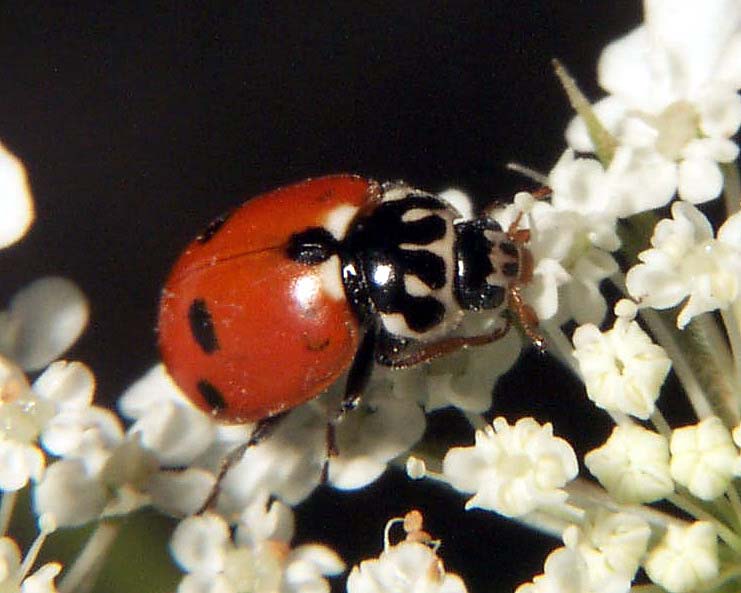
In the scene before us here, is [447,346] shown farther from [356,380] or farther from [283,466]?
[283,466]

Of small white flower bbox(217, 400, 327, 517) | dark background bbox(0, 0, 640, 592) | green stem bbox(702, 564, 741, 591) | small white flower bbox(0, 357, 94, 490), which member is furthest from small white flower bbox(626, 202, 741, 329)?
dark background bbox(0, 0, 640, 592)

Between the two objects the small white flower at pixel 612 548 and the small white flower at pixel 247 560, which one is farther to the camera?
the small white flower at pixel 247 560

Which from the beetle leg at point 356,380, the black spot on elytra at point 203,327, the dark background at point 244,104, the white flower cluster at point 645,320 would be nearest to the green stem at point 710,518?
the white flower cluster at point 645,320

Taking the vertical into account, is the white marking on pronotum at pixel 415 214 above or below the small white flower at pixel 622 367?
above

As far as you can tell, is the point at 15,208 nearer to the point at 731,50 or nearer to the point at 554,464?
the point at 554,464

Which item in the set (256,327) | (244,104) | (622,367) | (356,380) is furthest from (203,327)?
(244,104)

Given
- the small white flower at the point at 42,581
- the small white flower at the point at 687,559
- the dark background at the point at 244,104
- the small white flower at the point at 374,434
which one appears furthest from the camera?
the dark background at the point at 244,104

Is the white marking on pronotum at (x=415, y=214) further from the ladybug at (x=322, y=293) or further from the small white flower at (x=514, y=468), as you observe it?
the small white flower at (x=514, y=468)

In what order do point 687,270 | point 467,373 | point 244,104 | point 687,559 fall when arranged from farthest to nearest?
point 244,104 < point 467,373 < point 687,270 < point 687,559
